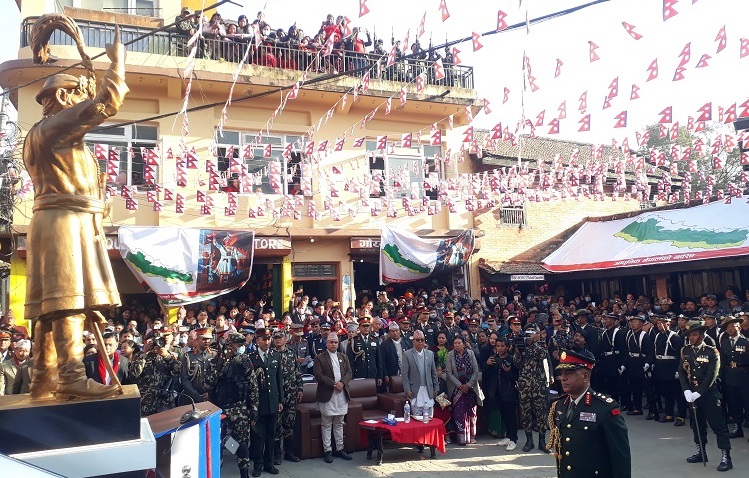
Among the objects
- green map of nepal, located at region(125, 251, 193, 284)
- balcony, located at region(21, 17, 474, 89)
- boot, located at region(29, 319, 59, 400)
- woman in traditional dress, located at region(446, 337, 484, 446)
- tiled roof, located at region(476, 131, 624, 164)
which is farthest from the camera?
tiled roof, located at region(476, 131, 624, 164)

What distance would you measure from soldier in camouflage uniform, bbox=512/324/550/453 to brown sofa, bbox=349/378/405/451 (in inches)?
80.0

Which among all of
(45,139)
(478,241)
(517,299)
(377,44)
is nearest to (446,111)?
(377,44)

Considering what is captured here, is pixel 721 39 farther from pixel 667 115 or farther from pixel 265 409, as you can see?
pixel 265 409

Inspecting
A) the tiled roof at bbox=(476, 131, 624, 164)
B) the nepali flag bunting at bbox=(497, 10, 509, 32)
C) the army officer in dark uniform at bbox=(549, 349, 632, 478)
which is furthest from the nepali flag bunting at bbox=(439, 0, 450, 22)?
the tiled roof at bbox=(476, 131, 624, 164)

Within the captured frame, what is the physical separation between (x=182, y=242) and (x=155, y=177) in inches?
101

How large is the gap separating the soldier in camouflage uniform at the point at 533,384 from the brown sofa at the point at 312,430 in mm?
2743

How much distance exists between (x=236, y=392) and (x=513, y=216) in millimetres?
15149

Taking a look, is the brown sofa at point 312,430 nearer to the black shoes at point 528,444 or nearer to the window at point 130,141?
the black shoes at point 528,444

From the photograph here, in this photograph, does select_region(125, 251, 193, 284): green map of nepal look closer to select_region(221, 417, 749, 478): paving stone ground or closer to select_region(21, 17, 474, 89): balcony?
select_region(21, 17, 474, 89): balcony

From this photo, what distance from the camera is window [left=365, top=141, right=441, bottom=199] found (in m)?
16.4

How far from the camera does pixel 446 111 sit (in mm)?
19109

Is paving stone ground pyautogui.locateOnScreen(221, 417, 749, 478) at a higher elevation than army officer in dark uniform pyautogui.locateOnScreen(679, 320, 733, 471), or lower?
lower

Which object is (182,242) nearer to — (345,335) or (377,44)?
(345,335)

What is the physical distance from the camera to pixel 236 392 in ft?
27.7
